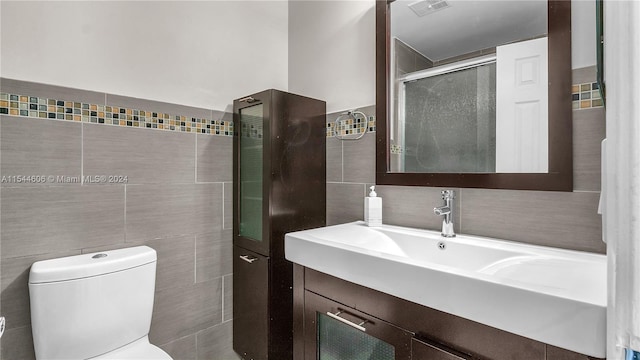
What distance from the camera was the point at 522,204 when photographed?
1.07 meters

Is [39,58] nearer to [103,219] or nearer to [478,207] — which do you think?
[103,219]

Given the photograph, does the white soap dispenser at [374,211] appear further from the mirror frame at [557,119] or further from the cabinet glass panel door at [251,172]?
the cabinet glass panel door at [251,172]

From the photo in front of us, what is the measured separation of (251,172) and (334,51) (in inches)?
31.7

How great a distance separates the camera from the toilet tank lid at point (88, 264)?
108cm

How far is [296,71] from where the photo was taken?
1.93 m

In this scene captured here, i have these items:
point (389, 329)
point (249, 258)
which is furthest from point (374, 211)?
point (249, 258)

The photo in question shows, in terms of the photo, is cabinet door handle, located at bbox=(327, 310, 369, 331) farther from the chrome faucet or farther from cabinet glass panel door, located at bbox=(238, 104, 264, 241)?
cabinet glass panel door, located at bbox=(238, 104, 264, 241)

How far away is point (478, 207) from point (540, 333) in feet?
2.08

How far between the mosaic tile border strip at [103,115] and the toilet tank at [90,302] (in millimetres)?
565

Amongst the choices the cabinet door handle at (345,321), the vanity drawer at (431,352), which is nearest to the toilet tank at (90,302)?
the cabinet door handle at (345,321)

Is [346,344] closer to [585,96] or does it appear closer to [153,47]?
[585,96]

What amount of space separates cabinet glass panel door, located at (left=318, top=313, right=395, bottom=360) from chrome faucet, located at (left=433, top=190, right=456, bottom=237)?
487 millimetres

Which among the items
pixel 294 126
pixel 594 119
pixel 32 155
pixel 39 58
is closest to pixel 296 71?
pixel 294 126

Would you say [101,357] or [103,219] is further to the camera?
[103,219]
